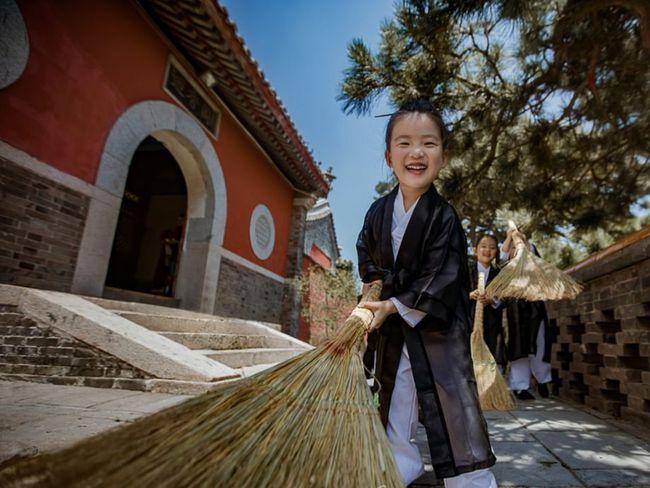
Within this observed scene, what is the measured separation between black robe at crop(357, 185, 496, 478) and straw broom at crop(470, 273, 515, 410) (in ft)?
4.92

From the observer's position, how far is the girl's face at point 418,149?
4.78ft

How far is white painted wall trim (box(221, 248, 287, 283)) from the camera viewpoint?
22.2ft

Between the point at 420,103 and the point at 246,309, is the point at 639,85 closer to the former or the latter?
the point at 420,103

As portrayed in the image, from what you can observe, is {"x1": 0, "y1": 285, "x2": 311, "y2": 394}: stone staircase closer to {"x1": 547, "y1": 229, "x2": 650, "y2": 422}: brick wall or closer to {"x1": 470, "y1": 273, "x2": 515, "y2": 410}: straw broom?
{"x1": 470, "y1": 273, "x2": 515, "y2": 410}: straw broom

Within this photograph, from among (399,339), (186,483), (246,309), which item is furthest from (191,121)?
(186,483)

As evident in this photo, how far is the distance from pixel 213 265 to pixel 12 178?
3.21 m

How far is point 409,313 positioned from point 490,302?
2642mm

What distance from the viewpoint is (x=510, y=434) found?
2.28 metres

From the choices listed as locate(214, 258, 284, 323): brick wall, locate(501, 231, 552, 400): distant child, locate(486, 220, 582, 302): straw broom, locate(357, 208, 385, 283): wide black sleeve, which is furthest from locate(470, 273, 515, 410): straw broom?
locate(214, 258, 284, 323): brick wall

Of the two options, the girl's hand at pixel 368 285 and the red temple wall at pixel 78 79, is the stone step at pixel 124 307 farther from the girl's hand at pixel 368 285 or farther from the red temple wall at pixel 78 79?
the girl's hand at pixel 368 285

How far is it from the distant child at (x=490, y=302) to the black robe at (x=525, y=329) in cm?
13

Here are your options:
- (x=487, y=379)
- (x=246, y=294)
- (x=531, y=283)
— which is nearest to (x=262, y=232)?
(x=246, y=294)

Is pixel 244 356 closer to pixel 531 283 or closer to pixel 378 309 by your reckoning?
pixel 531 283

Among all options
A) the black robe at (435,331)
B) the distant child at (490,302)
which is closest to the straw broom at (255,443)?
the black robe at (435,331)
